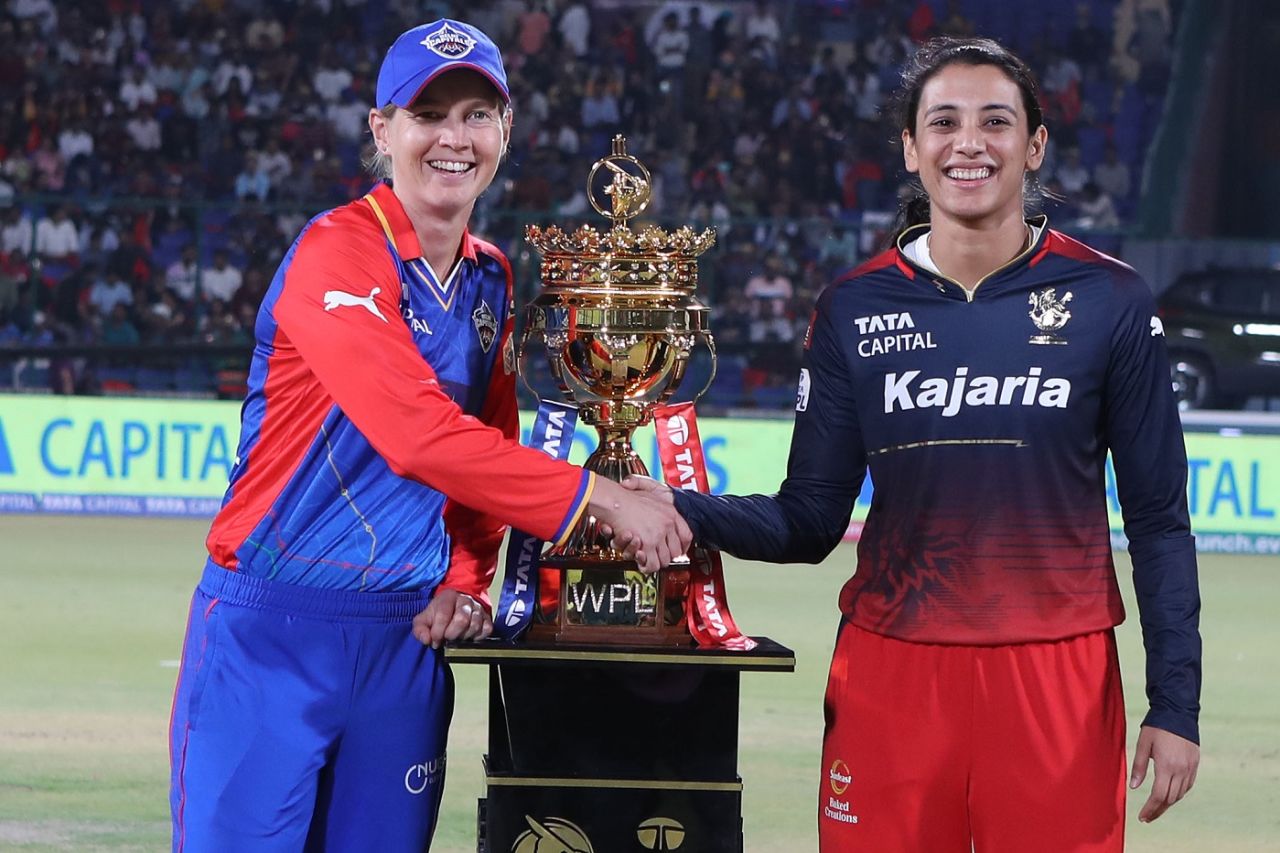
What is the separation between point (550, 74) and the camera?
18797 millimetres

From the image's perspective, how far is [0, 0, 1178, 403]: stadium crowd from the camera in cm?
1689

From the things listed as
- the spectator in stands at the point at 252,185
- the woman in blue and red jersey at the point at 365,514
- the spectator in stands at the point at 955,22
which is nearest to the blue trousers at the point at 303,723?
the woman in blue and red jersey at the point at 365,514

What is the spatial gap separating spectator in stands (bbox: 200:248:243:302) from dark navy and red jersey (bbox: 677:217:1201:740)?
38.6ft

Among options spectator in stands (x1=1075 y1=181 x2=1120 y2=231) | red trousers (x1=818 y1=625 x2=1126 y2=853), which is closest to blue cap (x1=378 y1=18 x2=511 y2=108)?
red trousers (x1=818 y1=625 x2=1126 y2=853)

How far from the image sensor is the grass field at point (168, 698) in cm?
555

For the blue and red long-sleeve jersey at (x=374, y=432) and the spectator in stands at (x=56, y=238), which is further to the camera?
the spectator in stands at (x=56, y=238)

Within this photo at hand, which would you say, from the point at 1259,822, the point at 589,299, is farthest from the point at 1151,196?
the point at 589,299

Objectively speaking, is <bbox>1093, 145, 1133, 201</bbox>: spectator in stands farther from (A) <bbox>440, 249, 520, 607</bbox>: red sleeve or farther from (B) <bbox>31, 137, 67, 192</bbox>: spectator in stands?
(A) <bbox>440, 249, 520, 607</bbox>: red sleeve

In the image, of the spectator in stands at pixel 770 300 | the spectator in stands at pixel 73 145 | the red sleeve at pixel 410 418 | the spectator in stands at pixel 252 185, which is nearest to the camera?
the red sleeve at pixel 410 418

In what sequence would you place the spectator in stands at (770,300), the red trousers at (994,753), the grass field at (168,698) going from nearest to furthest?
the red trousers at (994,753)
the grass field at (168,698)
the spectator in stands at (770,300)

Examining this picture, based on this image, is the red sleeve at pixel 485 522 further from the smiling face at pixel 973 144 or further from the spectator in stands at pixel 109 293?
the spectator in stands at pixel 109 293

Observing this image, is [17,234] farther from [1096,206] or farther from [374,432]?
[374,432]

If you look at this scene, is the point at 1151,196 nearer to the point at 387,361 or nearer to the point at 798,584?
the point at 798,584

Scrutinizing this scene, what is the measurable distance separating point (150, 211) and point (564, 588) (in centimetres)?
1190
